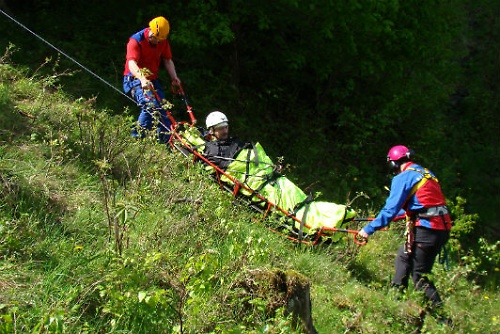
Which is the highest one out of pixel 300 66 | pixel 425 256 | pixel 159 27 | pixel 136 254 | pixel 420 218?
pixel 300 66

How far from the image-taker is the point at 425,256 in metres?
5.79

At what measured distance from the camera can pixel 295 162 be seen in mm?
10234

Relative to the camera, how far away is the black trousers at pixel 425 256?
18.8 ft

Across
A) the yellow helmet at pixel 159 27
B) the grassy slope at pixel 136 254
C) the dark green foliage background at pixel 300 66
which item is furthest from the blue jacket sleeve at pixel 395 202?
the yellow helmet at pixel 159 27

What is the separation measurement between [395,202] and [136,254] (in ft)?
9.45

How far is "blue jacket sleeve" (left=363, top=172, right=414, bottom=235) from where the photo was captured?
5656 millimetres

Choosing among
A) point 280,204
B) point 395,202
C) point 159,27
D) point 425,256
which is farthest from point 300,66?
point 425,256

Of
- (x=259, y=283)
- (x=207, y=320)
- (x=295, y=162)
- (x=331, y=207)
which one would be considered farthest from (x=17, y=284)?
(x=295, y=162)

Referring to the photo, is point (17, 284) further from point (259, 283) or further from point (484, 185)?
point (484, 185)

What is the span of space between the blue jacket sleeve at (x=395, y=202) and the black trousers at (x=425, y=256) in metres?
0.35

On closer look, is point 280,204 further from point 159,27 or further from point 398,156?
point 159,27

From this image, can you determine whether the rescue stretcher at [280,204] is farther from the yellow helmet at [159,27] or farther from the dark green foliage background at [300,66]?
the dark green foliage background at [300,66]

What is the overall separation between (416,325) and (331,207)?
1.49 m

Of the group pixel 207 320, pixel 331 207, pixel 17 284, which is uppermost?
pixel 331 207
